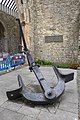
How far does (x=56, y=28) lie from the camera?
720 centimetres

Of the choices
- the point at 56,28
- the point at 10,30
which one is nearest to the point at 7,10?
the point at 10,30

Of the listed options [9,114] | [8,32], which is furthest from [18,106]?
[8,32]

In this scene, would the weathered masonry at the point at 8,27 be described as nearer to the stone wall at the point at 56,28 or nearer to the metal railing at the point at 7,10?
the metal railing at the point at 7,10

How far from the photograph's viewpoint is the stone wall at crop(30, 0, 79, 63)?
697 centimetres

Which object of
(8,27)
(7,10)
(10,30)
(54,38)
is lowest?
(54,38)

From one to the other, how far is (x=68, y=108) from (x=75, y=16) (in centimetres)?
623

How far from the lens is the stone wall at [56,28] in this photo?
22.9 ft

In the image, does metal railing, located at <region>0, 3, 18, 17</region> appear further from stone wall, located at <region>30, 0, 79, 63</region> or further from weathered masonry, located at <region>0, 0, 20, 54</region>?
stone wall, located at <region>30, 0, 79, 63</region>

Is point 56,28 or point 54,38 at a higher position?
point 56,28

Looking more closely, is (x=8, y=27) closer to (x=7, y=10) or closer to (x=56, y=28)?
(x=7, y=10)

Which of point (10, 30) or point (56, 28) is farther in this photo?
point (10, 30)

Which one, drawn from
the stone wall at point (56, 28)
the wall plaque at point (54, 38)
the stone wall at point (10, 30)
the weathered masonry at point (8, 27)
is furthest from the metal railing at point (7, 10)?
the wall plaque at point (54, 38)

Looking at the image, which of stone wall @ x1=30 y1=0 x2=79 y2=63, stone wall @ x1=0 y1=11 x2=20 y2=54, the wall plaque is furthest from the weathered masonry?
the wall plaque

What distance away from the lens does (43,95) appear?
2.00m
